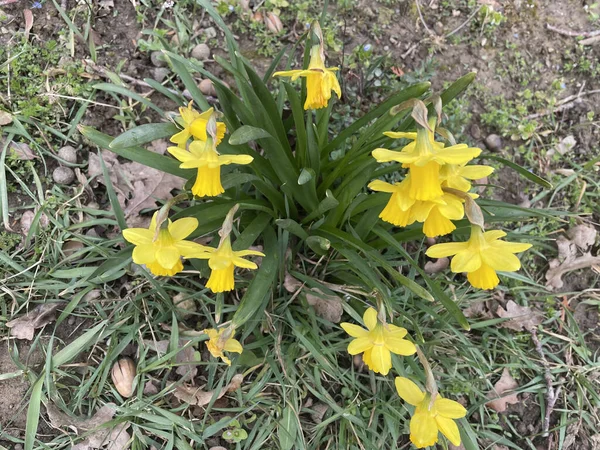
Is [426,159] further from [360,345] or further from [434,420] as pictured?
[434,420]

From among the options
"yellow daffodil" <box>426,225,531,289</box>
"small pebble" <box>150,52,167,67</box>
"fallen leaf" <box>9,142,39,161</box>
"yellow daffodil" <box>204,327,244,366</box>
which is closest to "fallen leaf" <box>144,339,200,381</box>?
"yellow daffodil" <box>204,327,244,366</box>

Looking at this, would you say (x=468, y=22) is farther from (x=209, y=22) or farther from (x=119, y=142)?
(x=119, y=142)

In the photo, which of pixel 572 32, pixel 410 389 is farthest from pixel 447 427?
pixel 572 32

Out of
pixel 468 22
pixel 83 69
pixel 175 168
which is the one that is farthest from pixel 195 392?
pixel 468 22

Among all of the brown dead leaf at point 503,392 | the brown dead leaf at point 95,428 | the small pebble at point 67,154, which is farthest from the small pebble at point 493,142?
the brown dead leaf at point 95,428

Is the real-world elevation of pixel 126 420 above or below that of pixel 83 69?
below

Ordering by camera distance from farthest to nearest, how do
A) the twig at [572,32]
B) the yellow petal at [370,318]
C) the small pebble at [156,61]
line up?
the twig at [572,32]
the small pebble at [156,61]
the yellow petal at [370,318]

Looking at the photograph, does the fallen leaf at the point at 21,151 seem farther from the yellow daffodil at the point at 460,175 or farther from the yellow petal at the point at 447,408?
the yellow petal at the point at 447,408
